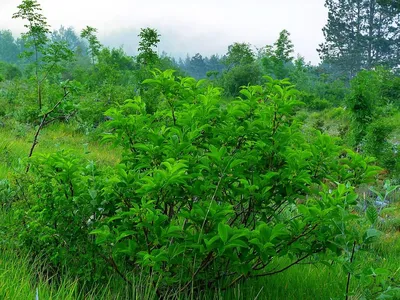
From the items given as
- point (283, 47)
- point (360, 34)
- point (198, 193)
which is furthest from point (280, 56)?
point (198, 193)

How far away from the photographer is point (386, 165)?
8.20 metres

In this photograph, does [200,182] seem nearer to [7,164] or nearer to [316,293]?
[316,293]

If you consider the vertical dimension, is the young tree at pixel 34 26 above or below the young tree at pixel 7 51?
below

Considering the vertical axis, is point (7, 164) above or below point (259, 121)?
below

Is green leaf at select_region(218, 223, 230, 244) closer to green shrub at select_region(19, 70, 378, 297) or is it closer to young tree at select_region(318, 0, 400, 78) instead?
green shrub at select_region(19, 70, 378, 297)

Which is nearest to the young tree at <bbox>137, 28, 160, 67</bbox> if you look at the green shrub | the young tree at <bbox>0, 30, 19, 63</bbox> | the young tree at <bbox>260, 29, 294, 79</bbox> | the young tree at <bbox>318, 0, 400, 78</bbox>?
the green shrub

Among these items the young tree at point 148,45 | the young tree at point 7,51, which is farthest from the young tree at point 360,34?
the young tree at point 7,51

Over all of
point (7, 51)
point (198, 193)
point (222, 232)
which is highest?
point (7, 51)

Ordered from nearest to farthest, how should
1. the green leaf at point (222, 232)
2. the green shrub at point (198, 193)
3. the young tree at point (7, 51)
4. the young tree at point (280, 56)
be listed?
the green leaf at point (222, 232), the green shrub at point (198, 193), the young tree at point (280, 56), the young tree at point (7, 51)

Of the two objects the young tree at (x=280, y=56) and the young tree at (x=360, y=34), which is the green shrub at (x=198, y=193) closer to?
the young tree at (x=280, y=56)

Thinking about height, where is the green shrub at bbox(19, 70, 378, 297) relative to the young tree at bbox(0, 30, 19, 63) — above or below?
below

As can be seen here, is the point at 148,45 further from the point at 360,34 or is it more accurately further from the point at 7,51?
the point at 7,51

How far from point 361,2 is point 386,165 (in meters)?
39.6

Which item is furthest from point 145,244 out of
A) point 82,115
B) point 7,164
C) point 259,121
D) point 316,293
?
point 82,115
